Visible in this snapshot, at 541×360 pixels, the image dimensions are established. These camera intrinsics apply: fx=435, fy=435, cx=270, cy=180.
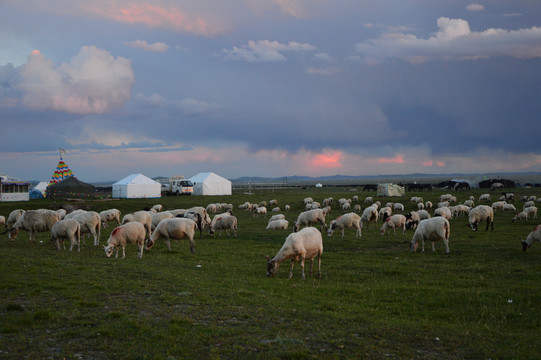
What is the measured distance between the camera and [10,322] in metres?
9.21

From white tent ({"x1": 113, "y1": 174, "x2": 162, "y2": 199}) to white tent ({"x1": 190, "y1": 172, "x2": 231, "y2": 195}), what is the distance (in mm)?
7493

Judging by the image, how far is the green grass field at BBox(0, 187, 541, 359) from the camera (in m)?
8.32

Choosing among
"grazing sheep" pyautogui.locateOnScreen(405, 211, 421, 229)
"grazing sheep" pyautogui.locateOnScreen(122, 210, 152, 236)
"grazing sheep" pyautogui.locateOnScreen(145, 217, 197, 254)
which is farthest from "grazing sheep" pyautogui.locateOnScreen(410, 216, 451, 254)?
"grazing sheep" pyautogui.locateOnScreen(122, 210, 152, 236)

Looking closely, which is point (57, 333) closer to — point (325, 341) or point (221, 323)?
point (221, 323)

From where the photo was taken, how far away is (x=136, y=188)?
3088 inches

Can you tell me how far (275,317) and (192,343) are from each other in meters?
2.65

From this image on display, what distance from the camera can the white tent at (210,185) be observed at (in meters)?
84.8

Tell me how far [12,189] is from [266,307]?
71205 mm

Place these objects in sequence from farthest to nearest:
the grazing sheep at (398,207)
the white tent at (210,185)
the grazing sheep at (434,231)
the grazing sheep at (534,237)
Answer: the white tent at (210,185)
the grazing sheep at (398,207)
the grazing sheep at (434,231)
the grazing sheep at (534,237)

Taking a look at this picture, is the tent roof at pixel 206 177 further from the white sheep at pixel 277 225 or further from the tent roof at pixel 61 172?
the white sheep at pixel 277 225

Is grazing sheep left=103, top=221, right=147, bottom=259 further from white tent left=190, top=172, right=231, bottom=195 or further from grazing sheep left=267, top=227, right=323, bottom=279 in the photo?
Answer: white tent left=190, top=172, right=231, bottom=195

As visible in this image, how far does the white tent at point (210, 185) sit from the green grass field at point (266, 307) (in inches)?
2511

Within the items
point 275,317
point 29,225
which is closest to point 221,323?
point 275,317

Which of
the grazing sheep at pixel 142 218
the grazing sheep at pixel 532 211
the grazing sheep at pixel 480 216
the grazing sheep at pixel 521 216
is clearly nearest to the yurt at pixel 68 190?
the grazing sheep at pixel 142 218
